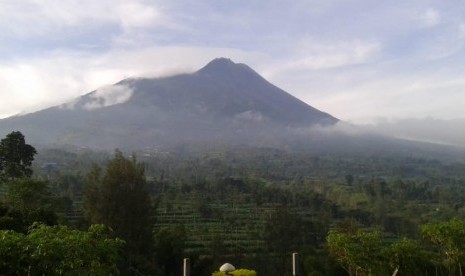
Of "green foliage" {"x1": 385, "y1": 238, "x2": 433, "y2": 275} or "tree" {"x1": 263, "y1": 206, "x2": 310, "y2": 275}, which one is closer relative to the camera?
"green foliage" {"x1": 385, "y1": 238, "x2": 433, "y2": 275}

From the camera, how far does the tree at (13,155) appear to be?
77.0 ft

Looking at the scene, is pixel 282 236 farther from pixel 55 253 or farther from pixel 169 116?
pixel 169 116

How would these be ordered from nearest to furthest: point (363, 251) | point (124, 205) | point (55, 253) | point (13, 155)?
point (55, 253), point (363, 251), point (124, 205), point (13, 155)

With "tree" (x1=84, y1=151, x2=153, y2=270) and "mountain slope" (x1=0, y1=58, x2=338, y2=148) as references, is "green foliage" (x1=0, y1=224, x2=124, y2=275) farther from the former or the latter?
"mountain slope" (x1=0, y1=58, x2=338, y2=148)

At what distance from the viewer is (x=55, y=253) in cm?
682

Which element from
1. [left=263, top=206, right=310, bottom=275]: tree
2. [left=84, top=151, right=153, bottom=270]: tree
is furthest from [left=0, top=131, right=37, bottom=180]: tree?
[left=263, top=206, right=310, bottom=275]: tree

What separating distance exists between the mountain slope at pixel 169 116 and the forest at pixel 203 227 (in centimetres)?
8443

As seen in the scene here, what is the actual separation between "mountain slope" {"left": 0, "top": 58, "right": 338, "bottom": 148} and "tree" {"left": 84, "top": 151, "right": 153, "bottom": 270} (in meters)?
122

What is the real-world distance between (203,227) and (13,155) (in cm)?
1801

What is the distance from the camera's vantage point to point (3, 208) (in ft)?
50.4

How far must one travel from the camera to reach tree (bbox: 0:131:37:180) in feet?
→ 77.0

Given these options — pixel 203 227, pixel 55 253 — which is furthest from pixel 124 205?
pixel 203 227

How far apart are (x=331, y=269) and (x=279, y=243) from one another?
8196 mm

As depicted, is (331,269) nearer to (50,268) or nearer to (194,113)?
(50,268)
